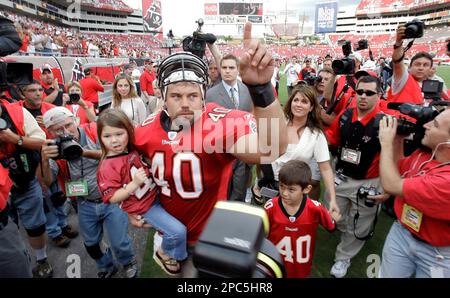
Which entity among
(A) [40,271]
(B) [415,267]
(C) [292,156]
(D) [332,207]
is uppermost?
(C) [292,156]

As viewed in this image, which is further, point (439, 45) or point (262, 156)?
point (439, 45)

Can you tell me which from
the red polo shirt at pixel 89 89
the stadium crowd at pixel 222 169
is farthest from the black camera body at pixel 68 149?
the red polo shirt at pixel 89 89

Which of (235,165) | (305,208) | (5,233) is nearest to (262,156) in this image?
(305,208)

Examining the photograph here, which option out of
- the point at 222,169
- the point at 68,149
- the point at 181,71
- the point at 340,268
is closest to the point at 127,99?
the point at 68,149

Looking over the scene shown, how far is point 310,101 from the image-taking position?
9.61 feet

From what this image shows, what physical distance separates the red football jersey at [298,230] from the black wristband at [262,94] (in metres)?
1.27

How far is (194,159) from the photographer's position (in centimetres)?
161

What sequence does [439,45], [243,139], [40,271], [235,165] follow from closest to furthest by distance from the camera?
[243,139]
[40,271]
[235,165]
[439,45]

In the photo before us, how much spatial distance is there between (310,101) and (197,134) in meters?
1.74

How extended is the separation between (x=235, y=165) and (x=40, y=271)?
2658mm

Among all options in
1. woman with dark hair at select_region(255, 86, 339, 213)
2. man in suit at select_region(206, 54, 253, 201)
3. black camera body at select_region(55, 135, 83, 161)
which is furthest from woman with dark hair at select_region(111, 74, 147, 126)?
woman with dark hair at select_region(255, 86, 339, 213)

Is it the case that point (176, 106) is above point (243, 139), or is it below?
above

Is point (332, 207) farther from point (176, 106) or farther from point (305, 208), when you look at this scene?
point (176, 106)
